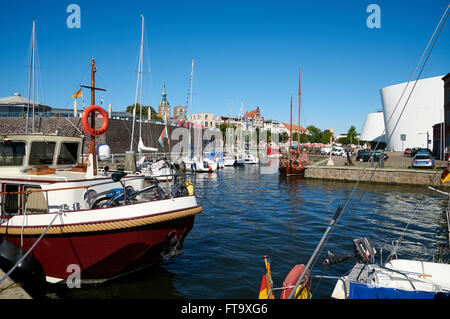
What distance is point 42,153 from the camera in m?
9.02

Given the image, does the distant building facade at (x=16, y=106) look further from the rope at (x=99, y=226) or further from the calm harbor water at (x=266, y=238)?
the rope at (x=99, y=226)

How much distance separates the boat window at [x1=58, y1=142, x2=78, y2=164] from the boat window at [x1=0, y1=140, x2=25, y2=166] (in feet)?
3.28

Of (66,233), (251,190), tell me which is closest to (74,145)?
(66,233)

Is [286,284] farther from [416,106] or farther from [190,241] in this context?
[416,106]

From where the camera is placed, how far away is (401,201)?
1936 cm

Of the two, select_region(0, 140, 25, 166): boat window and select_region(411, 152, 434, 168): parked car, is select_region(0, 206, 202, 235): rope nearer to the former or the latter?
select_region(0, 140, 25, 166): boat window

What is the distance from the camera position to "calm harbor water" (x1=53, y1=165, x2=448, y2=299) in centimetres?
742

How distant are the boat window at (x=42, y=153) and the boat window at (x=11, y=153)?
0.29 metres

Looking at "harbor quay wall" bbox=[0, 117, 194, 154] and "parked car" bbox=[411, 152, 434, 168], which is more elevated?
"harbor quay wall" bbox=[0, 117, 194, 154]

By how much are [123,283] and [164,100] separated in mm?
168853

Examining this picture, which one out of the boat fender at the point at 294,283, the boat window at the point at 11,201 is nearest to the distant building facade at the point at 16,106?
the boat window at the point at 11,201

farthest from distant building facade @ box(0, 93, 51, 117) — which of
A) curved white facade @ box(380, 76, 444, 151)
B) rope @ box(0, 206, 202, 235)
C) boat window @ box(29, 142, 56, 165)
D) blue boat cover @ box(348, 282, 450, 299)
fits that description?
curved white facade @ box(380, 76, 444, 151)

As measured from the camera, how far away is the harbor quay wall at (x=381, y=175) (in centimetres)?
2500

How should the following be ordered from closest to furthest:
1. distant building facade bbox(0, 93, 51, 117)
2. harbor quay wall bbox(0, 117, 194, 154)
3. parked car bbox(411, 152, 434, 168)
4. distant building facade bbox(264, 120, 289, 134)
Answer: parked car bbox(411, 152, 434, 168), harbor quay wall bbox(0, 117, 194, 154), distant building facade bbox(0, 93, 51, 117), distant building facade bbox(264, 120, 289, 134)
